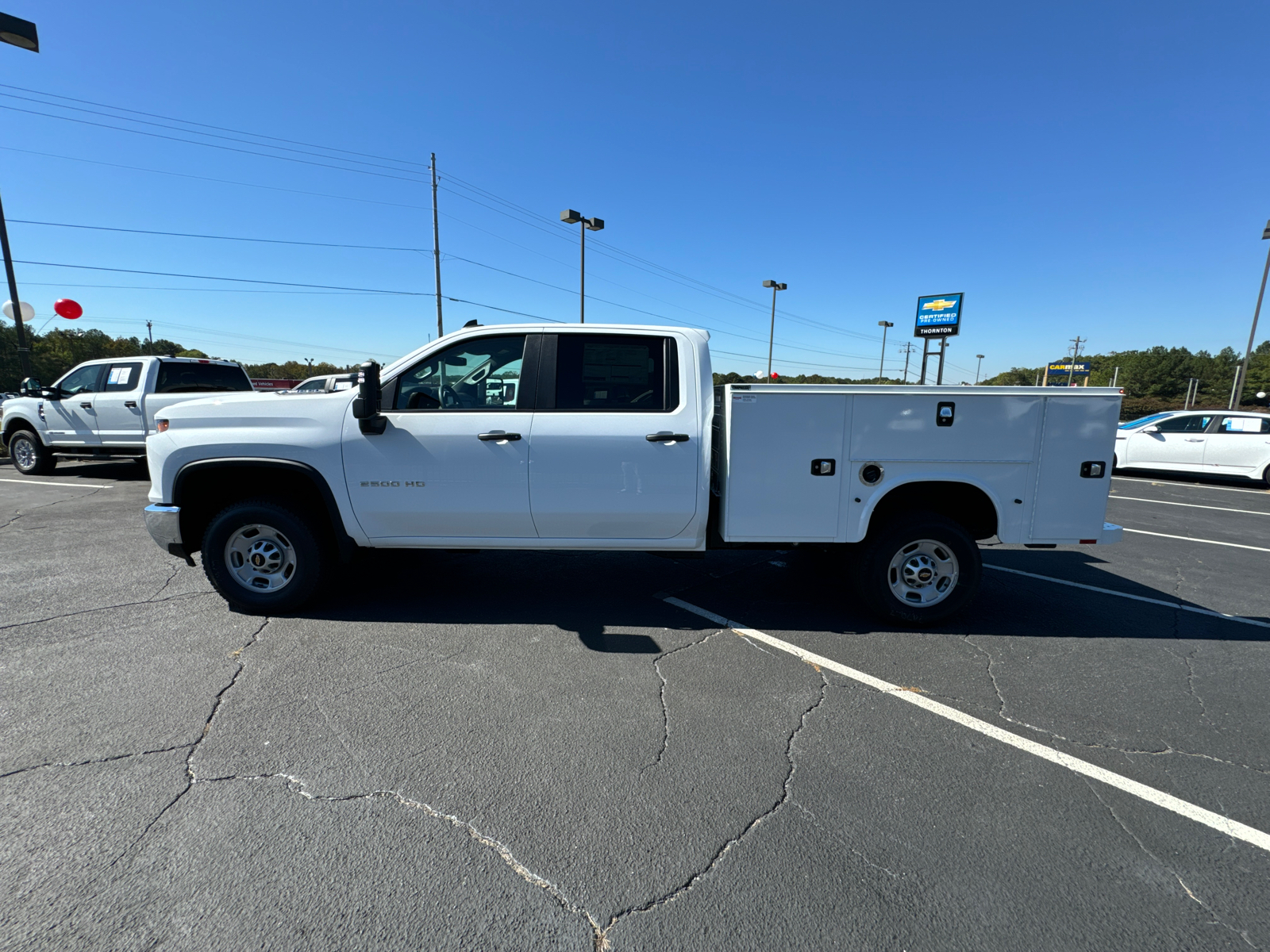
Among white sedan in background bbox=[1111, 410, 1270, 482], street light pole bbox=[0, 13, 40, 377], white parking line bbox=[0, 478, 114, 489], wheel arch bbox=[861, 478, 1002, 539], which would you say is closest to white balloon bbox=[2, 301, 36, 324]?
street light pole bbox=[0, 13, 40, 377]

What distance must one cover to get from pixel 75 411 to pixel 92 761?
10.4 m

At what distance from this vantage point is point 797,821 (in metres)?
2.37

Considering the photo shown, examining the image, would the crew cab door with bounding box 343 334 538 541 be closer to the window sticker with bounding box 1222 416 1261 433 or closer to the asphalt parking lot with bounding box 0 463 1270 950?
the asphalt parking lot with bounding box 0 463 1270 950

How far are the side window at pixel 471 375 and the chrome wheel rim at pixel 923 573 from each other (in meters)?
2.91

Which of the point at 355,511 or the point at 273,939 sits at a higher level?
the point at 355,511

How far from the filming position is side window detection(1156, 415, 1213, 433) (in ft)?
40.2

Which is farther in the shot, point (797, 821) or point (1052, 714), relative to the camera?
point (1052, 714)

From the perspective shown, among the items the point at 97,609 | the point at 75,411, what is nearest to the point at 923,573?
the point at 97,609

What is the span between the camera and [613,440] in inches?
158

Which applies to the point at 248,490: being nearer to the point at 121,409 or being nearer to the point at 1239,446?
the point at 121,409

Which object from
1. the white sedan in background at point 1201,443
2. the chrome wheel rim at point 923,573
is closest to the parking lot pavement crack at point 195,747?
the chrome wheel rim at point 923,573

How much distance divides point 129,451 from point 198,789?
9.95 meters

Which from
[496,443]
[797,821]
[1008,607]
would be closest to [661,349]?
[496,443]

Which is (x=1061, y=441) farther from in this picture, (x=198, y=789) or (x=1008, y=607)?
(x=198, y=789)
